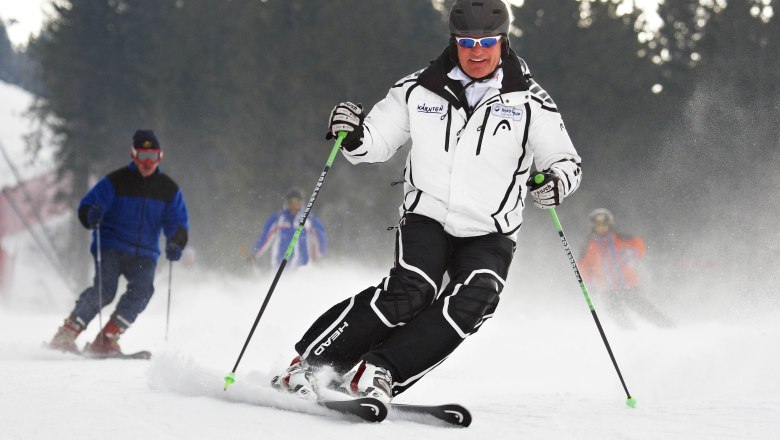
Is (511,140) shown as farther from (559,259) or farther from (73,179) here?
(73,179)

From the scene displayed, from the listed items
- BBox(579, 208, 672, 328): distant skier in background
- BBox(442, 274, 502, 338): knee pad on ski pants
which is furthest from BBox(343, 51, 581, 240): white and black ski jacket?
BBox(579, 208, 672, 328): distant skier in background

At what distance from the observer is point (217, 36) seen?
40719mm

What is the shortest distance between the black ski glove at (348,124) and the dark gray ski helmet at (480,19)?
0.54 m

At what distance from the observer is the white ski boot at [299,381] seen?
4.01 m

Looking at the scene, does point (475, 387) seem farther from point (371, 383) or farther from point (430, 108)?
point (371, 383)

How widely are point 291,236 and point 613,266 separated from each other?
3754mm

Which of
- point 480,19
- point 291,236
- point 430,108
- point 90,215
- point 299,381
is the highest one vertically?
point 291,236

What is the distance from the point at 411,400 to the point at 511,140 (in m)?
1.40

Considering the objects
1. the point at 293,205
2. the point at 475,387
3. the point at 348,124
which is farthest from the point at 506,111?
the point at 293,205

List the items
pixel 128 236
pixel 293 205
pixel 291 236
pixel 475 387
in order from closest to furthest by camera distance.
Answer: pixel 475 387 → pixel 128 236 → pixel 291 236 → pixel 293 205

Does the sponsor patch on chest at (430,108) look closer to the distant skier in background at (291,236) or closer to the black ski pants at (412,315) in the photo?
the black ski pants at (412,315)

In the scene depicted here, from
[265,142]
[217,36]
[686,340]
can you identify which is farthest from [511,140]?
[217,36]

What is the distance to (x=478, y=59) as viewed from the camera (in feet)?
15.0

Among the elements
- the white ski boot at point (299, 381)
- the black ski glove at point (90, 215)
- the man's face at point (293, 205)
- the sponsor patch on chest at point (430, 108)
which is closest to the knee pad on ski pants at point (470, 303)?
the white ski boot at point (299, 381)
